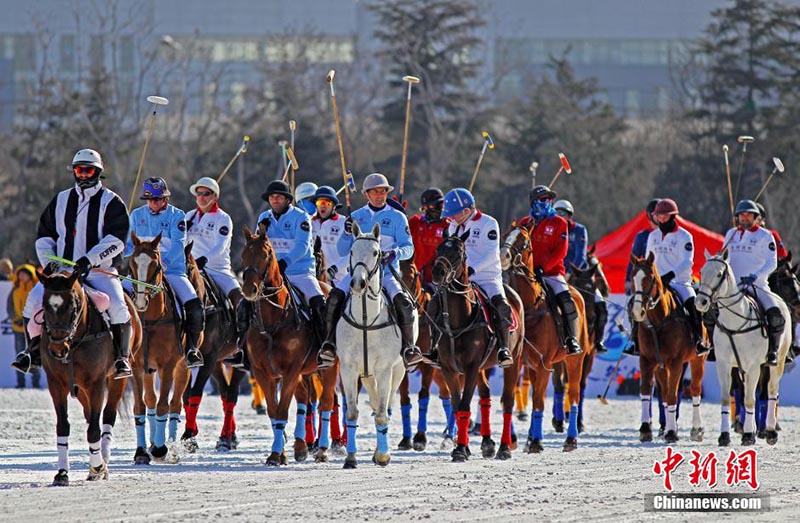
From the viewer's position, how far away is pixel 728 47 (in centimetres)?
5200

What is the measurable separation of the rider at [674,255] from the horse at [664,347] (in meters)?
0.16

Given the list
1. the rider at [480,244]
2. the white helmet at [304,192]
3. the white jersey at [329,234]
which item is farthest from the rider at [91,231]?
the white helmet at [304,192]

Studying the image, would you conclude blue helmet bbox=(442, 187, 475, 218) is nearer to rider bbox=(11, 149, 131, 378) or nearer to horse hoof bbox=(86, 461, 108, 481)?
rider bbox=(11, 149, 131, 378)

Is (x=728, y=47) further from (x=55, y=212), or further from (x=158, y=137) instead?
(x=55, y=212)

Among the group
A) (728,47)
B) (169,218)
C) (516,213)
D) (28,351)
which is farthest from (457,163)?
(28,351)

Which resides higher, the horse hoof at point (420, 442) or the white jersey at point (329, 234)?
the white jersey at point (329, 234)

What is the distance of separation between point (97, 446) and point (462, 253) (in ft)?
14.4

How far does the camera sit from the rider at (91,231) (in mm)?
14461

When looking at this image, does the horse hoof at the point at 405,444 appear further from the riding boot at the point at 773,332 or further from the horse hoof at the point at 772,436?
the riding boot at the point at 773,332

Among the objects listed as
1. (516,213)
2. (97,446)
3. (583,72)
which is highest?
(583,72)

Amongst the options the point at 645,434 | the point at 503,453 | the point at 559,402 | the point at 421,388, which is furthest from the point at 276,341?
the point at 645,434

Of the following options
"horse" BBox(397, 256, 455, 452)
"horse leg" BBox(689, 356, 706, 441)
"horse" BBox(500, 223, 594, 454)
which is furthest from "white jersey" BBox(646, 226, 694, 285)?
"horse" BBox(397, 256, 455, 452)

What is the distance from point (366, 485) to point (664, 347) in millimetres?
7306
